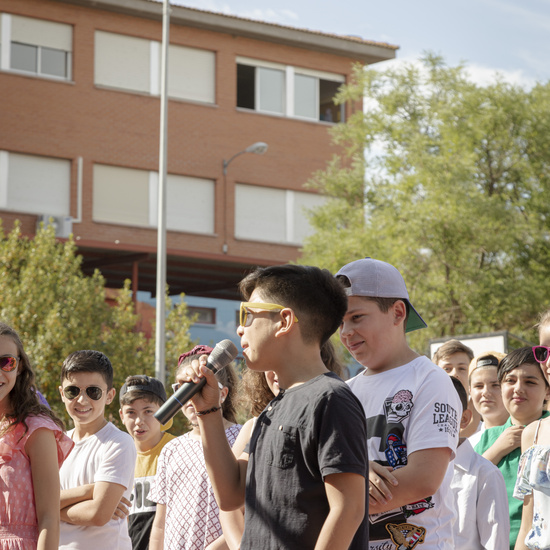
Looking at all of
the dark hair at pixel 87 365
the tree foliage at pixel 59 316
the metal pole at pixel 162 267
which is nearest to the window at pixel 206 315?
the tree foliage at pixel 59 316

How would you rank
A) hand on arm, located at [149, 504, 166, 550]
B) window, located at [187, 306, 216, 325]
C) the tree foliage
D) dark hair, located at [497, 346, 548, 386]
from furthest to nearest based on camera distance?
window, located at [187, 306, 216, 325]
the tree foliage
dark hair, located at [497, 346, 548, 386]
hand on arm, located at [149, 504, 166, 550]

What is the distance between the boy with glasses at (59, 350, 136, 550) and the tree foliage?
1413 cm

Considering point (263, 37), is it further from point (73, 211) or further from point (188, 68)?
point (73, 211)

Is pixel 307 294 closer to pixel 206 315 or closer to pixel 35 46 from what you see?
pixel 35 46

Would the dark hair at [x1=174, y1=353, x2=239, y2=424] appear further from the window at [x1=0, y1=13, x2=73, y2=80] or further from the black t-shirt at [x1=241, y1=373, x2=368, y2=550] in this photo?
the window at [x1=0, y1=13, x2=73, y2=80]

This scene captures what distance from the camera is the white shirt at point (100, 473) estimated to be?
5059 millimetres

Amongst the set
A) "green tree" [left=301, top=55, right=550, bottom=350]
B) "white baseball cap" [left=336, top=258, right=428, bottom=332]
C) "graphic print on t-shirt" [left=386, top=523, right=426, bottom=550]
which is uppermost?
"green tree" [left=301, top=55, right=550, bottom=350]

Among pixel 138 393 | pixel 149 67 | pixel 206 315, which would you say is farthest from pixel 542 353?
pixel 206 315

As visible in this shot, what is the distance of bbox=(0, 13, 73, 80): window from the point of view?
27734 mm

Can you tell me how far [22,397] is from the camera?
4137 millimetres

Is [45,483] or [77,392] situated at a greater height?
[77,392]

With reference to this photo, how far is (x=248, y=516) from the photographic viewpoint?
3074 millimetres

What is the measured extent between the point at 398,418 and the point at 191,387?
0.81 meters

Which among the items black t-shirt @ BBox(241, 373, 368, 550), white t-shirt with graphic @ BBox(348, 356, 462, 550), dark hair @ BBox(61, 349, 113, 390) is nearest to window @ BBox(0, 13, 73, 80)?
dark hair @ BBox(61, 349, 113, 390)
